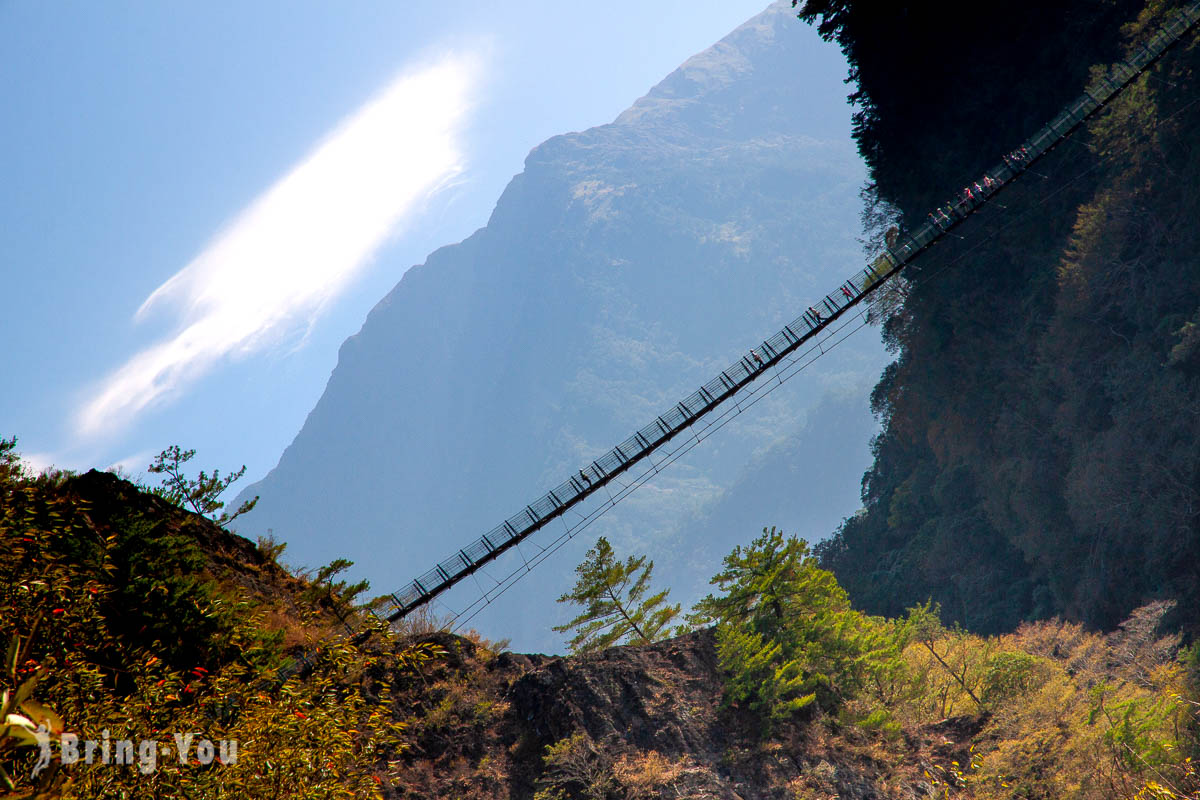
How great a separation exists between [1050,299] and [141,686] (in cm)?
4789

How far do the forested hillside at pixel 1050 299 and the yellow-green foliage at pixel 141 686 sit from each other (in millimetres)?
33707

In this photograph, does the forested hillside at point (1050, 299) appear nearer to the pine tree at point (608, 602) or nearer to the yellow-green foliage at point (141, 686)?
the pine tree at point (608, 602)

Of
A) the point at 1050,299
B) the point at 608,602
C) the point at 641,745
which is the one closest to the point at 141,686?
the point at 641,745

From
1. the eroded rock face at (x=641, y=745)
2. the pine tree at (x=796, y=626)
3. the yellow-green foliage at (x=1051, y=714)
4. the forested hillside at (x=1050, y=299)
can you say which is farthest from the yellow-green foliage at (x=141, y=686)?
the forested hillside at (x=1050, y=299)

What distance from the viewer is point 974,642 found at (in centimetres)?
2591

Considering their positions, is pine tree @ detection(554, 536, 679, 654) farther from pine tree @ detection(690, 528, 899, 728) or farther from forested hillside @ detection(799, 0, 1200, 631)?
forested hillside @ detection(799, 0, 1200, 631)

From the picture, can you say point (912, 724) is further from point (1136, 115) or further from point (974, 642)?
point (1136, 115)

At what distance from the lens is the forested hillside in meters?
34.7

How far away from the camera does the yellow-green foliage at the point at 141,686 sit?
22.4ft

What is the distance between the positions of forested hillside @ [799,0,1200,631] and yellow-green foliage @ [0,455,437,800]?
33.7 m

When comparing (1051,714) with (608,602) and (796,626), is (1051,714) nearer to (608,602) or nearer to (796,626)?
(796,626)

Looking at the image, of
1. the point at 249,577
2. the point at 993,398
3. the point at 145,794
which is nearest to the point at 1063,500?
the point at 993,398

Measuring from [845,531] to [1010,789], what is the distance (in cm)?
5875

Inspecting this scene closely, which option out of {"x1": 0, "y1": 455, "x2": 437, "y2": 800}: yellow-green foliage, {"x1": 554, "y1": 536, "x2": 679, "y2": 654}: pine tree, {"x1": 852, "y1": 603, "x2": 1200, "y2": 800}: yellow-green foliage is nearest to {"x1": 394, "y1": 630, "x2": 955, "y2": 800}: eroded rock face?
{"x1": 852, "y1": 603, "x2": 1200, "y2": 800}: yellow-green foliage
